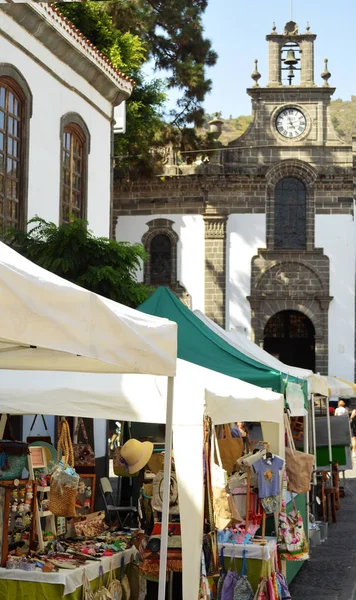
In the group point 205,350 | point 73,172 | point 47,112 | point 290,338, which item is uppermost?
point 47,112

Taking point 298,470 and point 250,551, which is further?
point 298,470

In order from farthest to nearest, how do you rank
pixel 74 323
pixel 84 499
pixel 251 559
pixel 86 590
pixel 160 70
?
pixel 160 70 < pixel 84 499 < pixel 251 559 < pixel 86 590 < pixel 74 323

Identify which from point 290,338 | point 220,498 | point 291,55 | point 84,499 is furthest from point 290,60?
point 220,498

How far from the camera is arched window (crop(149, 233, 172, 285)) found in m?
34.8

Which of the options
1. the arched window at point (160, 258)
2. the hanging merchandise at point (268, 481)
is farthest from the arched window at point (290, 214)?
the hanging merchandise at point (268, 481)

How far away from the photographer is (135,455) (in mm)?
8977

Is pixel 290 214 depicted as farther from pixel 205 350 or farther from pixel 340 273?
pixel 205 350

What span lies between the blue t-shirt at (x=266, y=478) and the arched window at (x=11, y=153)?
632 cm

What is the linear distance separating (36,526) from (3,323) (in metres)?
3.55

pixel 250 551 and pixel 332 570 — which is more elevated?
pixel 250 551

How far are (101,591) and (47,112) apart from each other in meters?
9.85

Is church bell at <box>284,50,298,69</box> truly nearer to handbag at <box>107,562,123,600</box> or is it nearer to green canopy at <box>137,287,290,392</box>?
green canopy at <box>137,287,290,392</box>

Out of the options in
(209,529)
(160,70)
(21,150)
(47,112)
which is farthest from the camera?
(160,70)

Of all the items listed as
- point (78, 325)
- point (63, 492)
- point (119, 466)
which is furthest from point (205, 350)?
point (78, 325)
